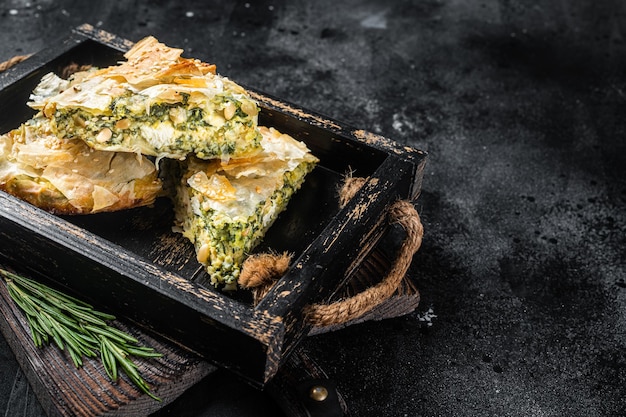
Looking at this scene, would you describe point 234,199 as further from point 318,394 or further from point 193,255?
point 318,394

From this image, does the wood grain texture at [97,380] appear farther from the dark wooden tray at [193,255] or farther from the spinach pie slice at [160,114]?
the spinach pie slice at [160,114]

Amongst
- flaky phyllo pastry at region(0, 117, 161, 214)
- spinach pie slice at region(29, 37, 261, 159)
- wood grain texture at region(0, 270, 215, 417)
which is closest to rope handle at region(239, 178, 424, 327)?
wood grain texture at region(0, 270, 215, 417)

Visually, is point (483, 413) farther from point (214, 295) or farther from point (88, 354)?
point (88, 354)

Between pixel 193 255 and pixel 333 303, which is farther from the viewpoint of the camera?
pixel 193 255

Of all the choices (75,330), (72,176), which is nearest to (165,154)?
(72,176)

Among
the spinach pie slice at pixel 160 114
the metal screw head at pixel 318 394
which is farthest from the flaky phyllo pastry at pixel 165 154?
the metal screw head at pixel 318 394

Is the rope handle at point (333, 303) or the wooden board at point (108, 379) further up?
the rope handle at point (333, 303)

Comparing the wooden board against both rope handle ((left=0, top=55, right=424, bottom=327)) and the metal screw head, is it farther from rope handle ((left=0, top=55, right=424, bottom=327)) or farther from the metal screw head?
rope handle ((left=0, top=55, right=424, bottom=327))
